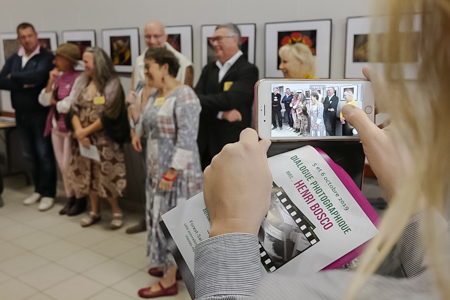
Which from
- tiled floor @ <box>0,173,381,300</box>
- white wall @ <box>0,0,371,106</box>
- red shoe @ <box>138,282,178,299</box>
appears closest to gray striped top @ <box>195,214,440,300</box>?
tiled floor @ <box>0,173,381,300</box>

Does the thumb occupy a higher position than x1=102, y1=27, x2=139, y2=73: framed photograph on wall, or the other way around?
x1=102, y1=27, x2=139, y2=73: framed photograph on wall

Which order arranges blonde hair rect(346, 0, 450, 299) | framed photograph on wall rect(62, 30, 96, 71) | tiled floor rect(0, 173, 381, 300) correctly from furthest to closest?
framed photograph on wall rect(62, 30, 96, 71) < tiled floor rect(0, 173, 381, 300) < blonde hair rect(346, 0, 450, 299)

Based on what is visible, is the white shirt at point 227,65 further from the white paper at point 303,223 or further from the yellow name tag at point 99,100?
the white paper at point 303,223

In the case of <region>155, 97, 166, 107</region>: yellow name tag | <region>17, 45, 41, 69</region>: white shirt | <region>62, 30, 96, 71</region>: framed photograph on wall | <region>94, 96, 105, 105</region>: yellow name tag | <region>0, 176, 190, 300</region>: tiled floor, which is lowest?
<region>0, 176, 190, 300</region>: tiled floor

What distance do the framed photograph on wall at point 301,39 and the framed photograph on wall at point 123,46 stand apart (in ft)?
5.85

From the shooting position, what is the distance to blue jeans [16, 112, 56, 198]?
200 inches

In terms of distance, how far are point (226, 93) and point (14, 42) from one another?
4.54 metres

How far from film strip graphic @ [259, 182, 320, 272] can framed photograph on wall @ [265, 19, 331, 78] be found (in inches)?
121

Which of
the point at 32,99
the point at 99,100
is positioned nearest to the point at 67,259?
the point at 99,100

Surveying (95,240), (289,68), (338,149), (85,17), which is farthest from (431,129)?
(85,17)

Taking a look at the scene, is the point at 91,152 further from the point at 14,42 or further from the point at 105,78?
the point at 14,42

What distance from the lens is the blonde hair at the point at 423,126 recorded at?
0.43 metres

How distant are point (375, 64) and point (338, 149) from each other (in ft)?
1.48

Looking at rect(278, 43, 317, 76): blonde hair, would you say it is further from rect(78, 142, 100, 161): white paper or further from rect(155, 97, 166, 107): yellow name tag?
rect(78, 142, 100, 161): white paper
